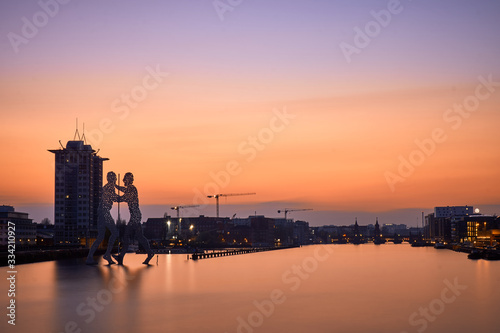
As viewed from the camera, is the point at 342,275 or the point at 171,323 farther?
the point at 342,275

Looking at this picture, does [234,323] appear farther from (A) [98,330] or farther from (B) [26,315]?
(B) [26,315]

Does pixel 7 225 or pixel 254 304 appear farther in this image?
pixel 7 225

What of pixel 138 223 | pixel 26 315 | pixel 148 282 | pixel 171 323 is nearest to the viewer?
pixel 171 323

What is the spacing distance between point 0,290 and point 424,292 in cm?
4054

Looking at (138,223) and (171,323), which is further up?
(138,223)

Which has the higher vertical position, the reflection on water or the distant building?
the distant building

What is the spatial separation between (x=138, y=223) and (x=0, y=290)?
40602mm

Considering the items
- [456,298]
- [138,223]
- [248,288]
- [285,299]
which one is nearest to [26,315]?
[285,299]

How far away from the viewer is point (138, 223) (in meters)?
99.9

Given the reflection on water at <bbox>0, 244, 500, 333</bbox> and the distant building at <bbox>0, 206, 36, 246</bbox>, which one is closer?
the reflection on water at <bbox>0, 244, 500, 333</bbox>

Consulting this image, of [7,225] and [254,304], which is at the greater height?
[7,225]

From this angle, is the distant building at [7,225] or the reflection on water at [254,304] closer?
the reflection on water at [254,304]

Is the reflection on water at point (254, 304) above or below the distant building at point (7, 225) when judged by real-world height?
below

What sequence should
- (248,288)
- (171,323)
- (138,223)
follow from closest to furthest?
1. (171,323)
2. (248,288)
3. (138,223)
